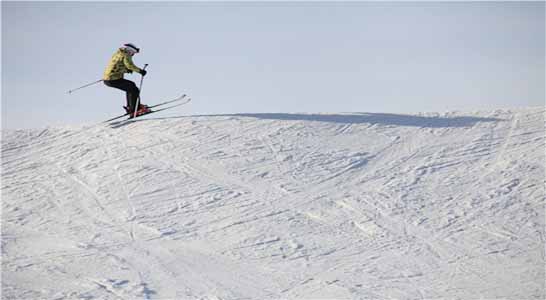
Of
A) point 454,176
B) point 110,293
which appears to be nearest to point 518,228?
point 454,176

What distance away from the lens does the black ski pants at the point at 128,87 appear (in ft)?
46.5

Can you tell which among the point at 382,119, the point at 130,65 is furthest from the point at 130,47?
the point at 382,119

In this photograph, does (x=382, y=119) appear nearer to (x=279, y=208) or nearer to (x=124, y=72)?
(x=279, y=208)

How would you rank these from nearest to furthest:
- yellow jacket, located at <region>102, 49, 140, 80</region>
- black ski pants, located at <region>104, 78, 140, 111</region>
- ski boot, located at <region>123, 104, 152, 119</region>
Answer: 1. yellow jacket, located at <region>102, 49, 140, 80</region>
2. black ski pants, located at <region>104, 78, 140, 111</region>
3. ski boot, located at <region>123, 104, 152, 119</region>

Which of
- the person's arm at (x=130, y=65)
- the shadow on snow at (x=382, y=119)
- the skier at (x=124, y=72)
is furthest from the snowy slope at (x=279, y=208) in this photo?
the person's arm at (x=130, y=65)

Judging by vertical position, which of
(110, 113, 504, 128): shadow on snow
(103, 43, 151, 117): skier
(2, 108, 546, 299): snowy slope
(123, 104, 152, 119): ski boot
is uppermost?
(103, 43, 151, 117): skier

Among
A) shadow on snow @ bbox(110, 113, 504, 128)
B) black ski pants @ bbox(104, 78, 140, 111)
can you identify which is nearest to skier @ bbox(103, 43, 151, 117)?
black ski pants @ bbox(104, 78, 140, 111)

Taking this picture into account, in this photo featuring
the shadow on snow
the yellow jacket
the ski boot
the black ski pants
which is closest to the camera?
the shadow on snow

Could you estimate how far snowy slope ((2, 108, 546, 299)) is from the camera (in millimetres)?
8883

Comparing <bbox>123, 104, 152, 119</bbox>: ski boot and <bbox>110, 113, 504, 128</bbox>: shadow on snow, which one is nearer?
<bbox>110, 113, 504, 128</bbox>: shadow on snow

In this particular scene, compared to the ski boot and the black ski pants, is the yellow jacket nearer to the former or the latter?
the black ski pants

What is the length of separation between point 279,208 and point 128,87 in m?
4.91

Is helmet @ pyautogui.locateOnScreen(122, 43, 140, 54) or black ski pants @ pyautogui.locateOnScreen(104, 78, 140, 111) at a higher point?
helmet @ pyautogui.locateOnScreen(122, 43, 140, 54)

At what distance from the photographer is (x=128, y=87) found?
46.5ft
